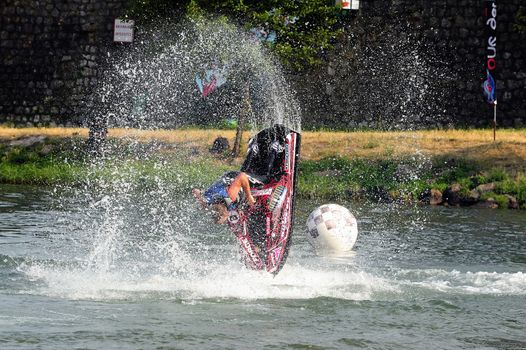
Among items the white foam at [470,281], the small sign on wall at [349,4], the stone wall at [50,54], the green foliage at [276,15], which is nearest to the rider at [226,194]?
the white foam at [470,281]

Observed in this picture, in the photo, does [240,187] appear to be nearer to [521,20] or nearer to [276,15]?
[276,15]

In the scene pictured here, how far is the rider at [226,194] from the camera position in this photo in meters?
14.4

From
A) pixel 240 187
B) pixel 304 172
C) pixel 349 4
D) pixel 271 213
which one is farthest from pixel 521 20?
pixel 240 187

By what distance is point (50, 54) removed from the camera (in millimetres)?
44250

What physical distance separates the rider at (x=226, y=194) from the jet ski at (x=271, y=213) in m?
0.23

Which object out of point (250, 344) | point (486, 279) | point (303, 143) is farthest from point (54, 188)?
point (250, 344)

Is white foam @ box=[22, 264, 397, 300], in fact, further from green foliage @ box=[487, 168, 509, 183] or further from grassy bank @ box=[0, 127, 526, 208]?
green foliage @ box=[487, 168, 509, 183]

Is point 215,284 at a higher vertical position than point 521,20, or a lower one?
lower

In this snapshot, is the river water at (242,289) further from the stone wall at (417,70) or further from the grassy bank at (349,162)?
the stone wall at (417,70)

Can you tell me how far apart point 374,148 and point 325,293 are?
53.9ft

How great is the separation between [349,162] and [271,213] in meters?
14.7

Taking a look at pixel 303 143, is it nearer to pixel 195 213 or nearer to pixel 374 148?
pixel 374 148

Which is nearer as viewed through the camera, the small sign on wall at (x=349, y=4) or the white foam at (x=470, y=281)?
Answer: the white foam at (x=470, y=281)

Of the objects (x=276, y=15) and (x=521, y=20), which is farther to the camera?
(x=521, y=20)
